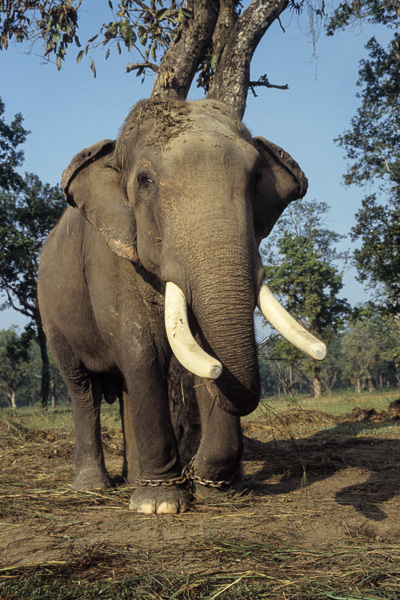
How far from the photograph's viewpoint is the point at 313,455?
21.6 ft

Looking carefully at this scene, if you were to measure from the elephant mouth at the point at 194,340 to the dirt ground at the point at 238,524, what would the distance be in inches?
37.7

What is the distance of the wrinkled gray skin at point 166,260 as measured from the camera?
3.48 m

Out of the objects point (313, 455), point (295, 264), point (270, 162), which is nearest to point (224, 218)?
point (270, 162)

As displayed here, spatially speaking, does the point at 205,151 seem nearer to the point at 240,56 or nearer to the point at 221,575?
Answer: the point at 221,575

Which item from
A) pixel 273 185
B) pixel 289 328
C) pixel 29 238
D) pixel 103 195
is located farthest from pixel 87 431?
pixel 29 238

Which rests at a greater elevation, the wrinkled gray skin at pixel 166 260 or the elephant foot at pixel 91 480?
the wrinkled gray skin at pixel 166 260

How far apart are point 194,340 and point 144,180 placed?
53.7 inches

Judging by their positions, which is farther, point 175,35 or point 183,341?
point 175,35

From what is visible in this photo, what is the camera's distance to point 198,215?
363 centimetres

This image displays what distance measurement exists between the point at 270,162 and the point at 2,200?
2315cm

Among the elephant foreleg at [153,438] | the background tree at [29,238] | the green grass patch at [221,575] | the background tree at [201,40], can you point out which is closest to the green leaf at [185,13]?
the background tree at [201,40]

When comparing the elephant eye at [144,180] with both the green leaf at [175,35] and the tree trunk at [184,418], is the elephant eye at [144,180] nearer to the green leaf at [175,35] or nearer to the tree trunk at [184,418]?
the tree trunk at [184,418]

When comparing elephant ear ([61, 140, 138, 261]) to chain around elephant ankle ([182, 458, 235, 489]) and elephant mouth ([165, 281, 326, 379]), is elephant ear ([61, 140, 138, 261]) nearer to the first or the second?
elephant mouth ([165, 281, 326, 379])

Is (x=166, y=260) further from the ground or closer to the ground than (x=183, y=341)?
further from the ground
